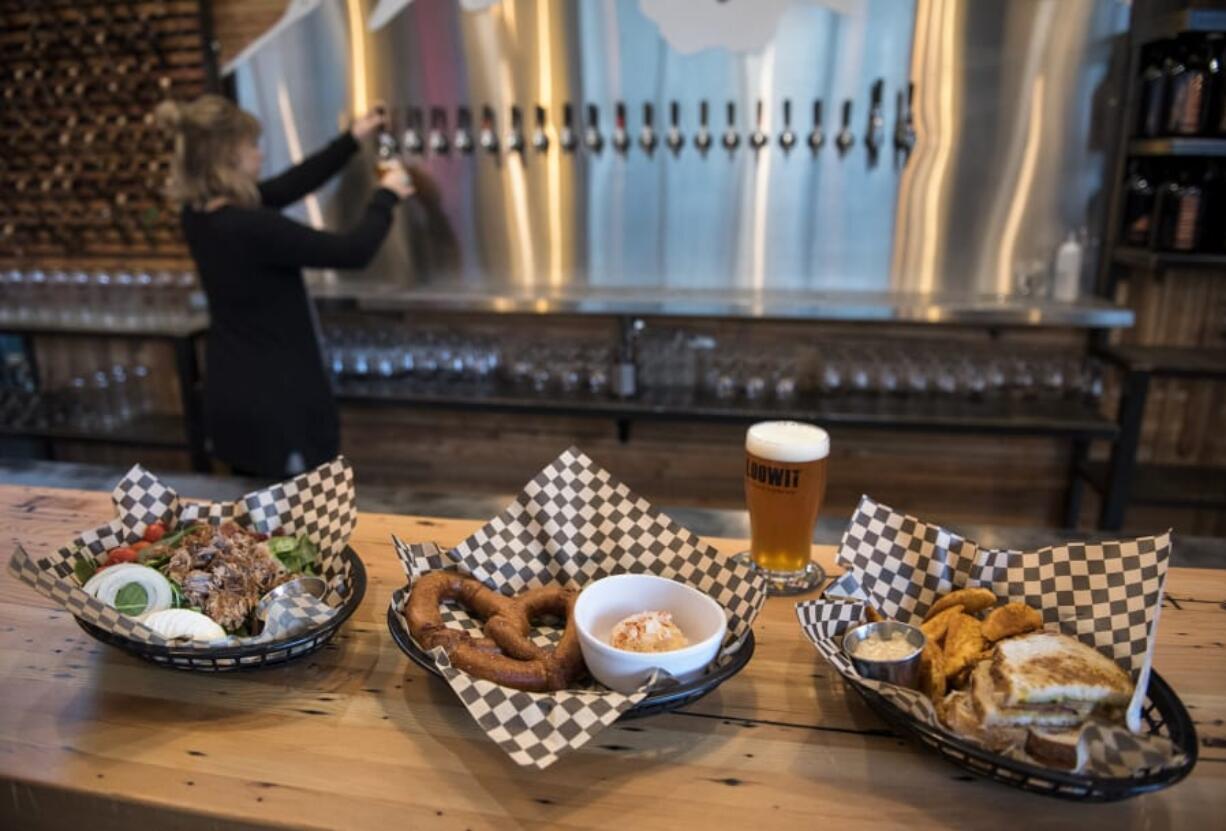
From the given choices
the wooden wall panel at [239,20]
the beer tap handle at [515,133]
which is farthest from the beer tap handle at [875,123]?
the wooden wall panel at [239,20]

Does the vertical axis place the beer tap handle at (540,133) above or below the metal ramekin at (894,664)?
above

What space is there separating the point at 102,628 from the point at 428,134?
10.4ft

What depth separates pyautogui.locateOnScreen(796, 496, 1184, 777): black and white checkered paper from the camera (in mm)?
1007

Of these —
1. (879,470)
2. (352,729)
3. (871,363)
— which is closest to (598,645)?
(352,729)

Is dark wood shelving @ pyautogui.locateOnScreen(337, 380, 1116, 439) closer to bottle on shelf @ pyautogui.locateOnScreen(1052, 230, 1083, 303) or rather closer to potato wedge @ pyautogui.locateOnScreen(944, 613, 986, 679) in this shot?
bottle on shelf @ pyautogui.locateOnScreen(1052, 230, 1083, 303)

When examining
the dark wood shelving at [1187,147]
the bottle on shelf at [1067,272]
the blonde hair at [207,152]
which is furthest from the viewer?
the bottle on shelf at [1067,272]

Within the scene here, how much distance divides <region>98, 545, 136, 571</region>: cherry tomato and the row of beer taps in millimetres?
2831

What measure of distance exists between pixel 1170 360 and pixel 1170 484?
0.51 meters

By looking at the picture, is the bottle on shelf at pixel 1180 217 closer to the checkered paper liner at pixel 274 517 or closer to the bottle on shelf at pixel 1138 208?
the bottle on shelf at pixel 1138 208

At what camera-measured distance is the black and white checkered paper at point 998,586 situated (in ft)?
3.30

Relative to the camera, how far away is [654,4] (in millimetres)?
3586

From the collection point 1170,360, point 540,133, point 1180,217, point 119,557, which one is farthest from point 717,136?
point 119,557

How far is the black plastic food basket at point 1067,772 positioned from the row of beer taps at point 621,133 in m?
2.92

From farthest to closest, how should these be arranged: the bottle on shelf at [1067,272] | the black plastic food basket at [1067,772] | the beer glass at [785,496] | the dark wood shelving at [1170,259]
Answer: the bottle on shelf at [1067,272], the dark wood shelving at [1170,259], the beer glass at [785,496], the black plastic food basket at [1067,772]
